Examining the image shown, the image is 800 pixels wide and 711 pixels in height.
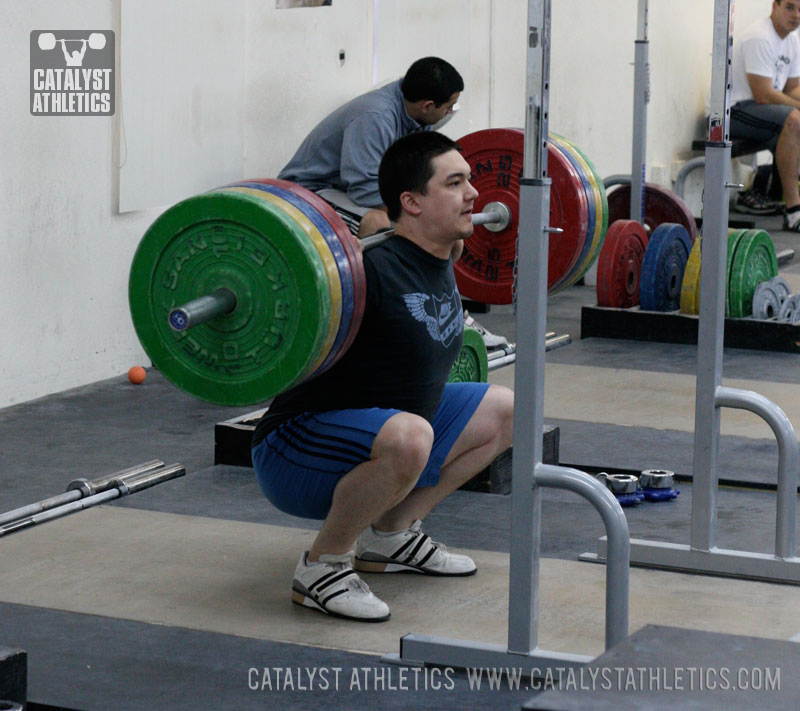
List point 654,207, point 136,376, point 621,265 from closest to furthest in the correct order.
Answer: point 136,376
point 621,265
point 654,207

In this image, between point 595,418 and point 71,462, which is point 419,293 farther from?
point 595,418

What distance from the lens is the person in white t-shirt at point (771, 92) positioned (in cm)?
823

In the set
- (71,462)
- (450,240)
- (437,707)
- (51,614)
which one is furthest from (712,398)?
(71,462)

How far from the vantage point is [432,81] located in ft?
14.6

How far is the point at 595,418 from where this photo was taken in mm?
4402

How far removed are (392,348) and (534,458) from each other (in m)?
0.43

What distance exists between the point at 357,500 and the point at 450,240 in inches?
19.8

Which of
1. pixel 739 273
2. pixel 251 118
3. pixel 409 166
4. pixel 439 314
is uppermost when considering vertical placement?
pixel 251 118

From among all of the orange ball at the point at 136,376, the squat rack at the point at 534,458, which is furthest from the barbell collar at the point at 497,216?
the squat rack at the point at 534,458

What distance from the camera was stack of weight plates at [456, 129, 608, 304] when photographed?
4.34 meters

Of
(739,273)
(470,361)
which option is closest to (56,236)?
(470,361)

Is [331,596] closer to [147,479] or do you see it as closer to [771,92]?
[147,479]

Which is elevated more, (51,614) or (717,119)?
(717,119)

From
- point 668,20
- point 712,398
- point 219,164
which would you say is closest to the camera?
point 712,398
